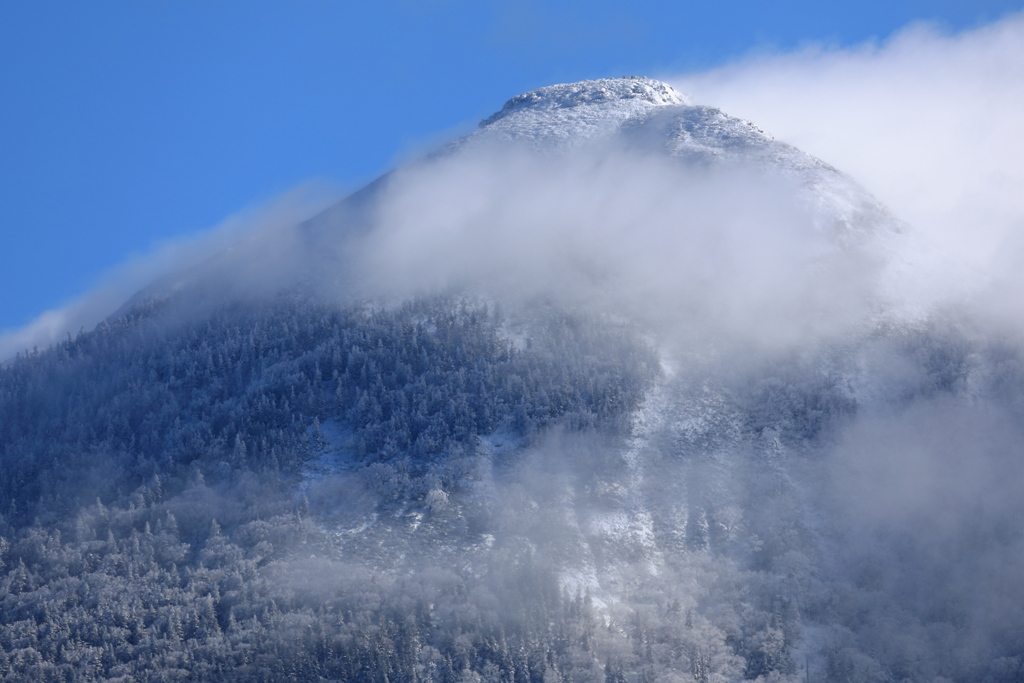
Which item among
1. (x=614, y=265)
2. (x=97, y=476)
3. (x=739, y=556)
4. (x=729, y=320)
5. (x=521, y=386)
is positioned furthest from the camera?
(x=614, y=265)

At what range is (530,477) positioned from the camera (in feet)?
452

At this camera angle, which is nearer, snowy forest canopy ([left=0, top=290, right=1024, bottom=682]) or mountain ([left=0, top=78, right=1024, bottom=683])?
snowy forest canopy ([left=0, top=290, right=1024, bottom=682])

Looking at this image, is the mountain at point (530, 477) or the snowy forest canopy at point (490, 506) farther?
the mountain at point (530, 477)

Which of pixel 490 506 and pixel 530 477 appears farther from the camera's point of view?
pixel 530 477

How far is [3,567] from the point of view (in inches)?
4875

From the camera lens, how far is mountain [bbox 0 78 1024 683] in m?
112

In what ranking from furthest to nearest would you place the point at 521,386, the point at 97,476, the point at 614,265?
the point at 614,265 < the point at 521,386 < the point at 97,476

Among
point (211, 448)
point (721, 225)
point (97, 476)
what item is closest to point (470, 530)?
point (211, 448)

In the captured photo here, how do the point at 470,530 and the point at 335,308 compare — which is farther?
the point at 335,308

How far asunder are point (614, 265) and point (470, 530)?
75799 millimetres

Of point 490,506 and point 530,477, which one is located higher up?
point 530,477

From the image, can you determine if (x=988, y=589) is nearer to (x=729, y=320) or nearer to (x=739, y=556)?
(x=739, y=556)

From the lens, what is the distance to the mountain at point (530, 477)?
112m

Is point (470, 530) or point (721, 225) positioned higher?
point (721, 225)
